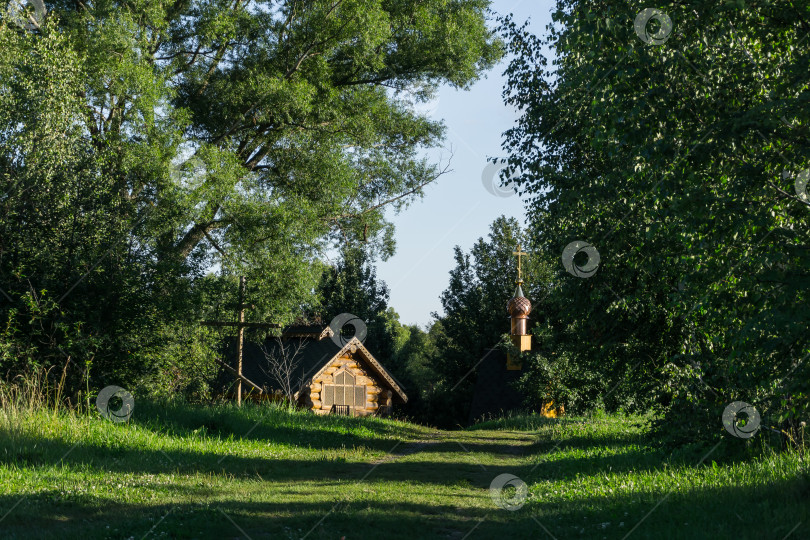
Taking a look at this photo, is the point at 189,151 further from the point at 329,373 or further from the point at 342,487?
the point at 329,373

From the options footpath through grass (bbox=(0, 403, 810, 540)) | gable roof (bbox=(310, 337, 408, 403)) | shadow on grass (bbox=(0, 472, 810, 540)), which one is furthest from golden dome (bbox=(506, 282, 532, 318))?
shadow on grass (bbox=(0, 472, 810, 540))

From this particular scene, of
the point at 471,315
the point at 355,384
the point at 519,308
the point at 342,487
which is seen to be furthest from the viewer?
the point at 471,315

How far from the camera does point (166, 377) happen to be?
18.1m

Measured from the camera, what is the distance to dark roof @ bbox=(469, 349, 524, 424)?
42.1 meters

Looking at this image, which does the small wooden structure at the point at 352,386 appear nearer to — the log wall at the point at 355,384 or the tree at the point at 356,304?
the log wall at the point at 355,384

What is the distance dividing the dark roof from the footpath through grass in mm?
24931

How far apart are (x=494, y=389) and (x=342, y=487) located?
3370cm

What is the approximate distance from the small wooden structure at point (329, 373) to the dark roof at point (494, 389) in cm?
481

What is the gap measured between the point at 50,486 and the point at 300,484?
376cm

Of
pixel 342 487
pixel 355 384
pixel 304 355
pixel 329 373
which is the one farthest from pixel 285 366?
pixel 342 487

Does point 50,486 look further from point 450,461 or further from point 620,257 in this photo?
point 620,257

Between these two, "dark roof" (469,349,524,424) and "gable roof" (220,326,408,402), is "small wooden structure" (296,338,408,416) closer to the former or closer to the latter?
"gable roof" (220,326,408,402)

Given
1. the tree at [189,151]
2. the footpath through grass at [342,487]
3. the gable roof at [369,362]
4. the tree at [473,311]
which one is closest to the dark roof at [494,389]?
the tree at [473,311]

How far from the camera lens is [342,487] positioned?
11.0m
